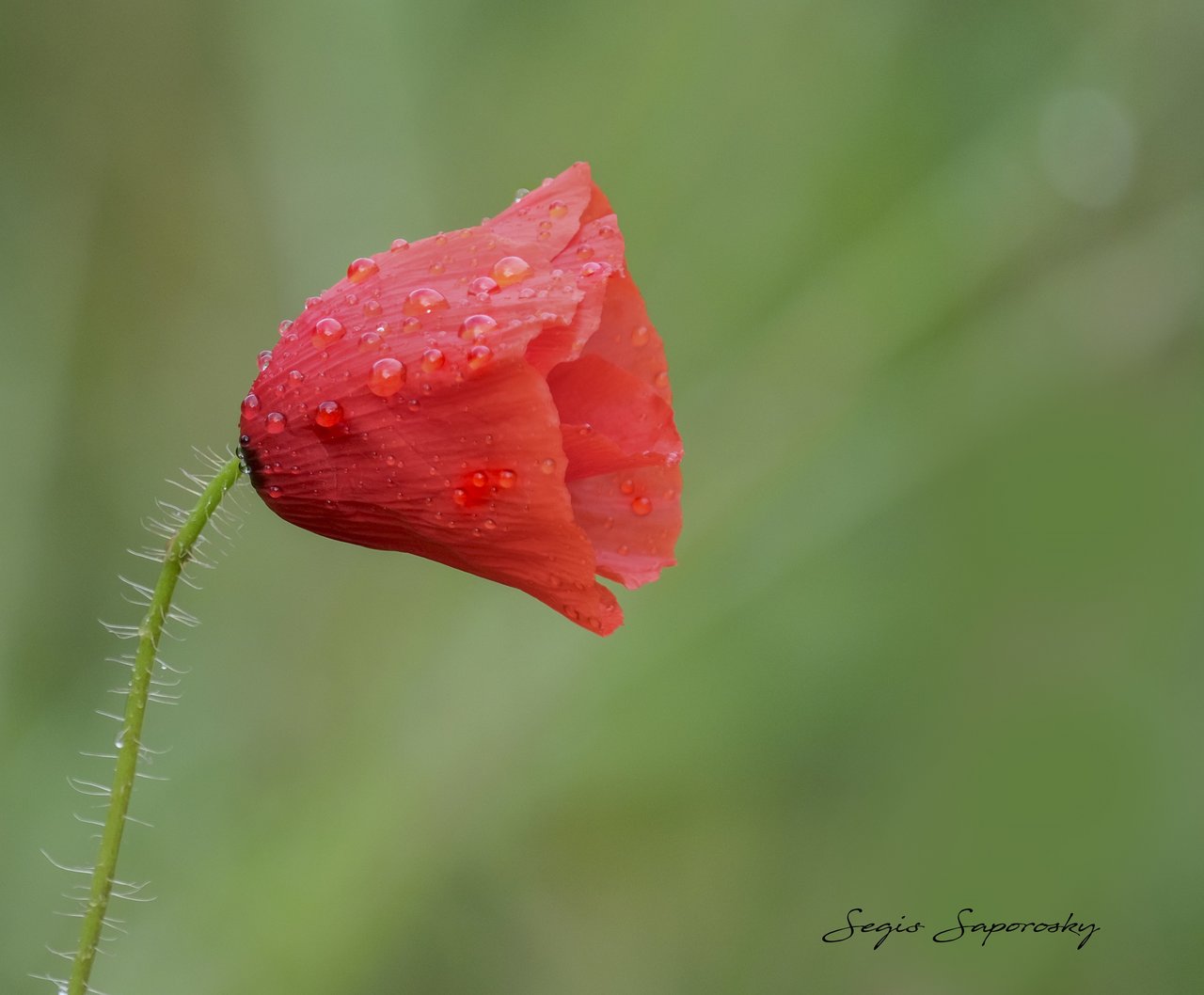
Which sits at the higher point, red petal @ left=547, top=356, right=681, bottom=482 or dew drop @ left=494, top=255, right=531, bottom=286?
dew drop @ left=494, top=255, right=531, bottom=286

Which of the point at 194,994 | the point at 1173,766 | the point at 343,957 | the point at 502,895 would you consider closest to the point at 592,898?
the point at 502,895

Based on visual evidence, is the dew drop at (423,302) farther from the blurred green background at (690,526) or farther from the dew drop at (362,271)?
the blurred green background at (690,526)

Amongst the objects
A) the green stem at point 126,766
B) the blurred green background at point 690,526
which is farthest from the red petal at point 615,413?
A: the blurred green background at point 690,526
